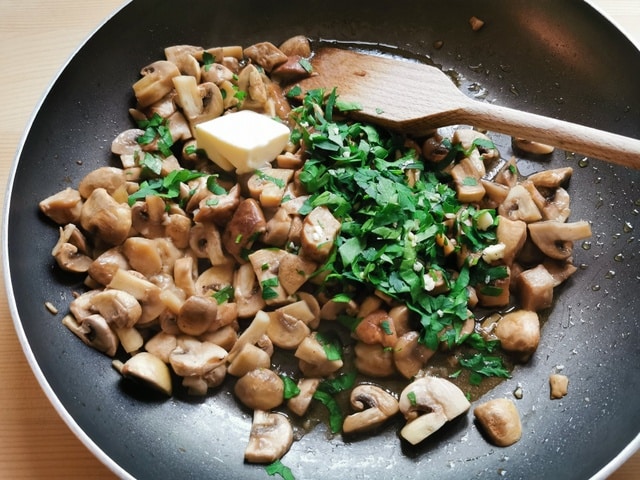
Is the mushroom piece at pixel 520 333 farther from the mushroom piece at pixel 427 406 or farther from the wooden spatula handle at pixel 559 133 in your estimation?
the wooden spatula handle at pixel 559 133

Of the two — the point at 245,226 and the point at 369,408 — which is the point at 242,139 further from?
the point at 369,408

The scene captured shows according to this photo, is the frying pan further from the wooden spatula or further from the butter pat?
the butter pat

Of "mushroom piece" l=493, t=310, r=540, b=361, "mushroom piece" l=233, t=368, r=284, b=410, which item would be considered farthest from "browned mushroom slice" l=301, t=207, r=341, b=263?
"mushroom piece" l=493, t=310, r=540, b=361

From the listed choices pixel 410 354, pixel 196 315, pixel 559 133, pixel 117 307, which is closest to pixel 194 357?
pixel 196 315

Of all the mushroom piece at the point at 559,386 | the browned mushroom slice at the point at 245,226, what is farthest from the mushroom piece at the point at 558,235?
the browned mushroom slice at the point at 245,226

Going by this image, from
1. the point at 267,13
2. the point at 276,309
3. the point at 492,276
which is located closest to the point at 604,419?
the point at 492,276

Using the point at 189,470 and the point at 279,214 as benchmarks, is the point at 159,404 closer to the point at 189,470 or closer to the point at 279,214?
the point at 189,470
